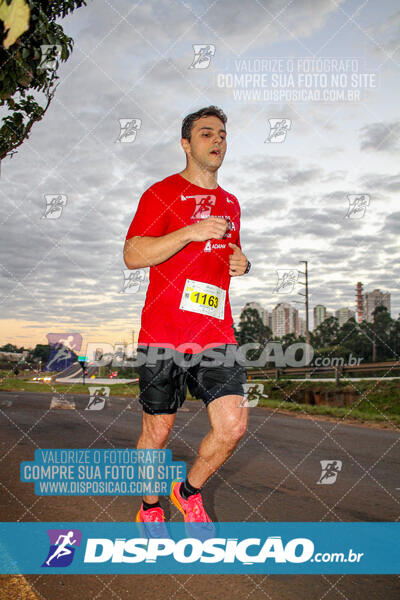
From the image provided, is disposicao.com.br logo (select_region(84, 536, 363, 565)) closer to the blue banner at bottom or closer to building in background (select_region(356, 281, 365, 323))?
the blue banner at bottom

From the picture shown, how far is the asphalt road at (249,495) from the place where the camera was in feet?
9.59

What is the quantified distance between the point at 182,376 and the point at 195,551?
110 cm

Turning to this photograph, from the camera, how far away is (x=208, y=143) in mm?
3666

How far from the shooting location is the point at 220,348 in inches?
139

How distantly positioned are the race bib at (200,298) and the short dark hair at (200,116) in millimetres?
1099

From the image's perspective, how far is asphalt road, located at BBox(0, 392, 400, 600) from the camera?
292cm

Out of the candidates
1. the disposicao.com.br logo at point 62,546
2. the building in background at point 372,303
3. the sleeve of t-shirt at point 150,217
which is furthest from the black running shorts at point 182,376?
the building in background at point 372,303

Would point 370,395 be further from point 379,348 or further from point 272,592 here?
point 379,348

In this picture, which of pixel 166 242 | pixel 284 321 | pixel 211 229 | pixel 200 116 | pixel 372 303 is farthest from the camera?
pixel 284 321

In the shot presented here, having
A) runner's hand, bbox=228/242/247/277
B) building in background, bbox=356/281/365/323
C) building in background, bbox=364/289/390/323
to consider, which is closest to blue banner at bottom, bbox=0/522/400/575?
runner's hand, bbox=228/242/247/277

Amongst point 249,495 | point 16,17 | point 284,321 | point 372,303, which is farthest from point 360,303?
point 16,17

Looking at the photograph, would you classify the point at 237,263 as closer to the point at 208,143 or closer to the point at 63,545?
the point at 208,143

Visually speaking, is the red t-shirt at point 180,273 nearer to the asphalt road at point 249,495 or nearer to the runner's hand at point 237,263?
the runner's hand at point 237,263

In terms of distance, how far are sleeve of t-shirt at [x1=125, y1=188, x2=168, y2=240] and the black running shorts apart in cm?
76
